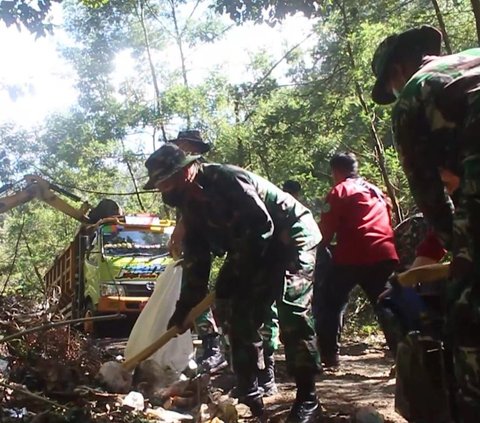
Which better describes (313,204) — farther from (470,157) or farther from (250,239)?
(470,157)

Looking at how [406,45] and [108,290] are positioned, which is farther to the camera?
[108,290]

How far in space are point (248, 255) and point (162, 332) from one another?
1.45 meters

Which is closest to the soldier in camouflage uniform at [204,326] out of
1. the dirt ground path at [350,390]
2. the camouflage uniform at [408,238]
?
the dirt ground path at [350,390]

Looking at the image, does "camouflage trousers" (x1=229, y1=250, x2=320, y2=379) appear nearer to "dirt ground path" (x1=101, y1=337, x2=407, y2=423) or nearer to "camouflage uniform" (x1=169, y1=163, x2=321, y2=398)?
"camouflage uniform" (x1=169, y1=163, x2=321, y2=398)

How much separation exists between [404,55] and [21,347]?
10.7 feet

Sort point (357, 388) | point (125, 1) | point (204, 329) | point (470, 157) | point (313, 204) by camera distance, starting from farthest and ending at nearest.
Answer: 1. point (125, 1)
2. point (313, 204)
3. point (204, 329)
4. point (357, 388)
5. point (470, 157)

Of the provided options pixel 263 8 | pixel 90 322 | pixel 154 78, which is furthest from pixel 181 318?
pixel 154 78

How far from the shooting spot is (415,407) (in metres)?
2.25

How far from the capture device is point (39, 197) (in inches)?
A: 349

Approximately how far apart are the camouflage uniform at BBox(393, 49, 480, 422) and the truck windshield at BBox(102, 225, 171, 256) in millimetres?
9100

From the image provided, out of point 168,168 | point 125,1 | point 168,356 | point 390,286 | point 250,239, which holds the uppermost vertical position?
point 125,1

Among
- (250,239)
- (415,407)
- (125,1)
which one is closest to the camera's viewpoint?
(415,407)

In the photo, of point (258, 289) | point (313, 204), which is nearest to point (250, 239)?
point (258, 289)

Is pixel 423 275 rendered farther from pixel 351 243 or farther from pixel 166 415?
pixel 351 243
